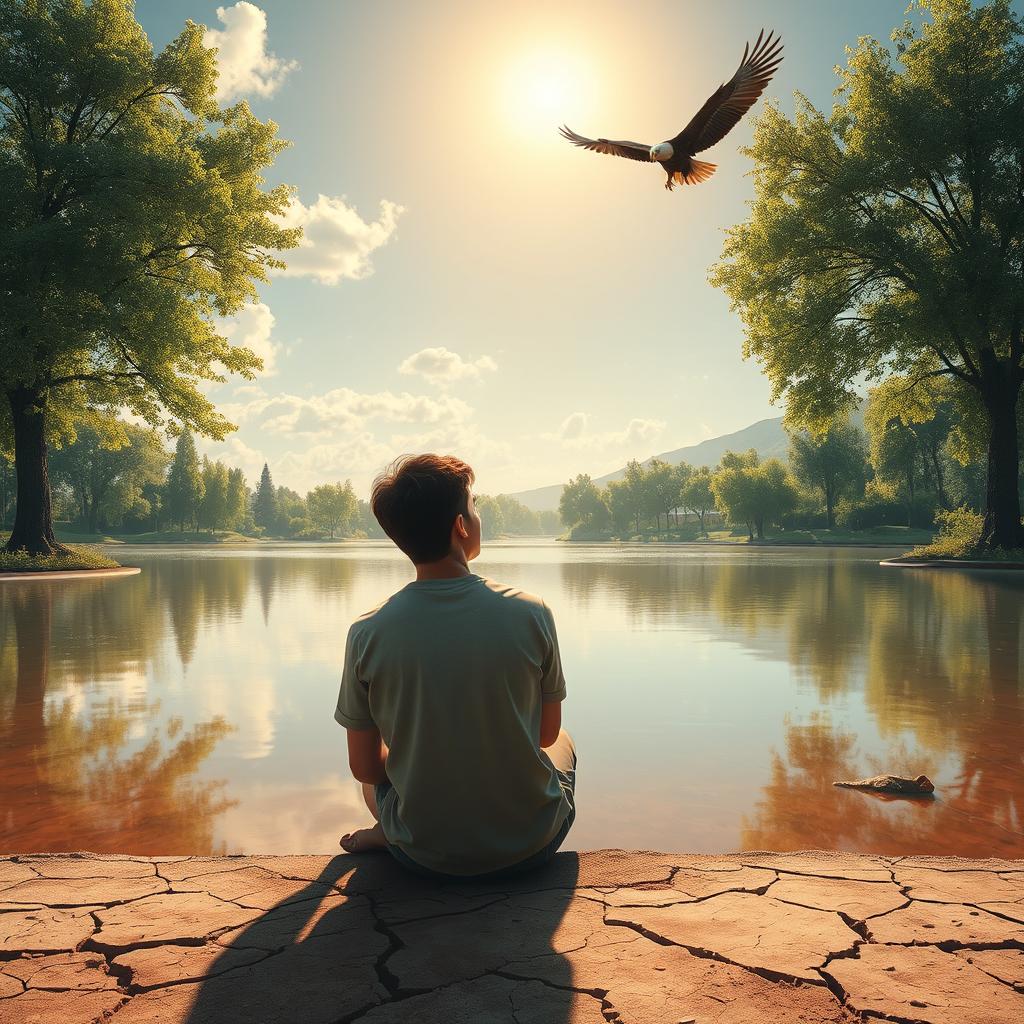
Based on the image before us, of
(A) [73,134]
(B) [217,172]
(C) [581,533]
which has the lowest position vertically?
(C) [581,533]

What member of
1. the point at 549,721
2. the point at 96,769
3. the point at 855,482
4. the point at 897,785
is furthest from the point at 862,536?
the point at 549,721

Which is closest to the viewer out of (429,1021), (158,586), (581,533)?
(429,1021)

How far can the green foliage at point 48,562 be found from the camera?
63.3ft

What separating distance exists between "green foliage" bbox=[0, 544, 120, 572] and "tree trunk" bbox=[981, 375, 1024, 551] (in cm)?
2629

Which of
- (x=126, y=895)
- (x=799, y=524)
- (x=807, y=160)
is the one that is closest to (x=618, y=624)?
(x=126, y=895)

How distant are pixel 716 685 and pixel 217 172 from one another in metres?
19.8

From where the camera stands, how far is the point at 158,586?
17.6 m

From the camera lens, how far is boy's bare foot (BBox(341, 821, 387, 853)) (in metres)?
2.86

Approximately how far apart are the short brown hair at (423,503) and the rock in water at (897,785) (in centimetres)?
299

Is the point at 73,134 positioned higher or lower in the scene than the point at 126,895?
higher

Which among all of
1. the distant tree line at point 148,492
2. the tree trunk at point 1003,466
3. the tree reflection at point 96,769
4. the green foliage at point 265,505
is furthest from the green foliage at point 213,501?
the tree reflection at point 96,769

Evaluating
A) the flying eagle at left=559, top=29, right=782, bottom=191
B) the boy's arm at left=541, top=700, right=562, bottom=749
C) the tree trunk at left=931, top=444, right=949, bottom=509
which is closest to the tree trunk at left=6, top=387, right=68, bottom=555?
the flying eagle at left=559, top=29, right=782, bottom=191

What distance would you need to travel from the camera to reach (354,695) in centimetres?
249

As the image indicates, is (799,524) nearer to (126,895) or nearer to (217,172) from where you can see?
(217,172)
